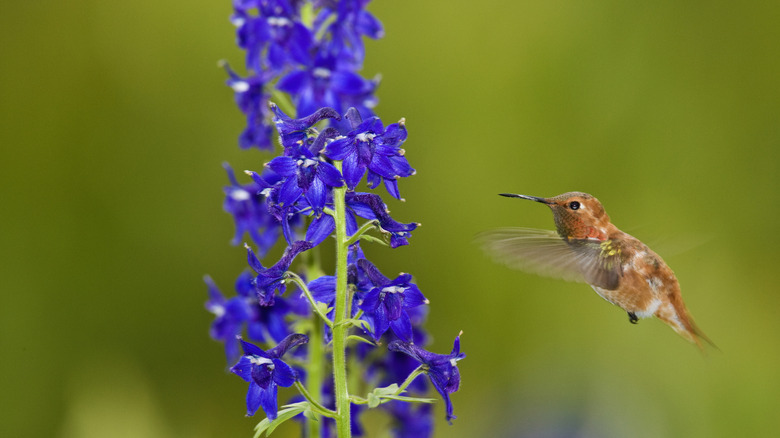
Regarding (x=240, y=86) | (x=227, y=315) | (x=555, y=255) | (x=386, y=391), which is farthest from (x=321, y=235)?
(x=240, y=86)

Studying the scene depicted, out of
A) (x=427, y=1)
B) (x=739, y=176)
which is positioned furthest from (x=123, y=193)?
(x=739, y=176)

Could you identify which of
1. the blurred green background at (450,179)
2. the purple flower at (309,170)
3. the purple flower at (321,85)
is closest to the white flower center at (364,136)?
the purple flower at (309,170)

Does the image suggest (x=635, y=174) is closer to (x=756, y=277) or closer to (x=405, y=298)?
(x=756, y=277)

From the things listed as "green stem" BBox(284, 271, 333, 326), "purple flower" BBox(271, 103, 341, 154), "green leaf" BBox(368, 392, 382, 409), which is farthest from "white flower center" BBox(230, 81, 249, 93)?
"green leaf" BBox(368, 392, 382, 409)

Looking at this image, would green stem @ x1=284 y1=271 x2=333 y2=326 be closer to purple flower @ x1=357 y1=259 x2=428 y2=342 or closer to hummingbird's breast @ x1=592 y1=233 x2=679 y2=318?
purple flower @ x1=357 y1=259 x2=428 y2=342

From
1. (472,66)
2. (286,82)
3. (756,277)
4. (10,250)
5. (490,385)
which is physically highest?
(472,66)
